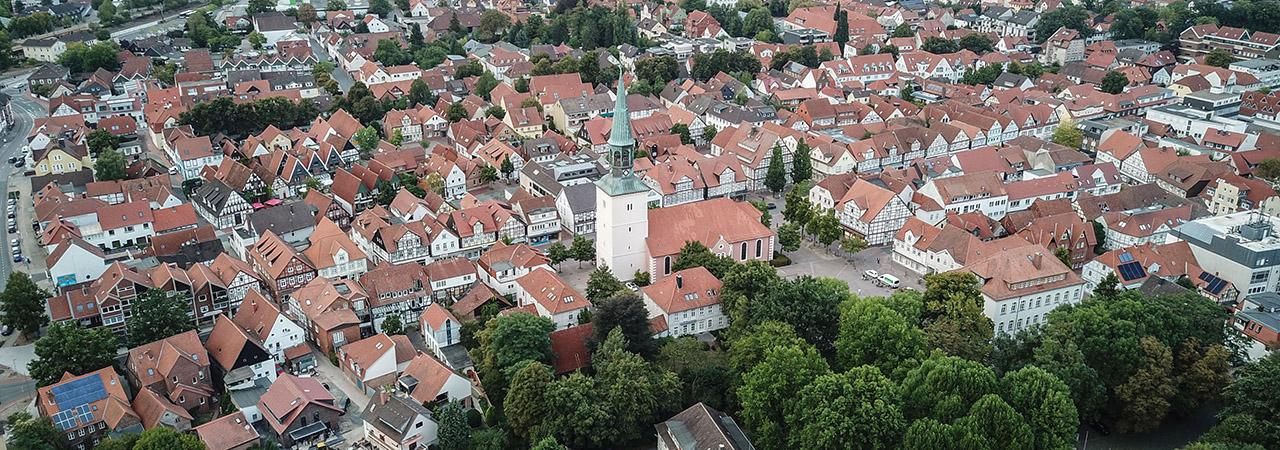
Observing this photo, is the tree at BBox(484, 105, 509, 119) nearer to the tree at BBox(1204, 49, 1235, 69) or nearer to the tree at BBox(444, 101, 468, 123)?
the tree at BBox(444, 101, 468, 123)

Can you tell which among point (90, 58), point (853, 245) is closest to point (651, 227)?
point (853, 245)

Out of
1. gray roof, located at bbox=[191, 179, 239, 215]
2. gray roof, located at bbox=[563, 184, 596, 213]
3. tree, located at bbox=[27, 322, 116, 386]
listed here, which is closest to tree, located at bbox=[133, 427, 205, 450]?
tree, located at bbox=[27, 322, 116, 386]

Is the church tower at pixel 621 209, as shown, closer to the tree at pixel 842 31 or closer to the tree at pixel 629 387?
the tree at pixel 629 387

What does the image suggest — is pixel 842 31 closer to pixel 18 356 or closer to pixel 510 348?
pixel 510 348

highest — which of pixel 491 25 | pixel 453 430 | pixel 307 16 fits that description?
pixel 453 430

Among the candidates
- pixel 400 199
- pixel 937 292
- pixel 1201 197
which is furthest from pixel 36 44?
pixel 1201 197

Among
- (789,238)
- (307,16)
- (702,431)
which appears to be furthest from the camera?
(307,16)

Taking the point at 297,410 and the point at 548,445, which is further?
the point at 297,410

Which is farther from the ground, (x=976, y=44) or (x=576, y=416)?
(x=576, y=416)

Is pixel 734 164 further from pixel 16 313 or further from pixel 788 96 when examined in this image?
pixel 16 313
